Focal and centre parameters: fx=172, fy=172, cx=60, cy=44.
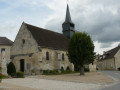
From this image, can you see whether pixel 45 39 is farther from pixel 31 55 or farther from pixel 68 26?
pixel 68 26

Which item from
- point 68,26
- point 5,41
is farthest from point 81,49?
point 5,41

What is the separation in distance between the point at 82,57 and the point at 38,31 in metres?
12.2

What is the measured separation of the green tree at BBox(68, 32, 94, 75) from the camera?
28031mm

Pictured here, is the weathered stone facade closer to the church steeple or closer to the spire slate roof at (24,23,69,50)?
the spire slate roof at (24,23,69,50)

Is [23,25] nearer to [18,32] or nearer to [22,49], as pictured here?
[18,32]

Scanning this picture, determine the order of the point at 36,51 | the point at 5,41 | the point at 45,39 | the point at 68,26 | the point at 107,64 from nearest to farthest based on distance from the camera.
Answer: the point at 36,51 → the point at 45,39 → the point at 5,41 → the point at 68,26 → the point at 107,64

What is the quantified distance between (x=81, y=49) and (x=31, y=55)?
33.0ft

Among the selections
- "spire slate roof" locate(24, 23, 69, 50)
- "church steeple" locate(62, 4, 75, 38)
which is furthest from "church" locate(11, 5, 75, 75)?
"church steeple" locate(62, 4, 75, 38)

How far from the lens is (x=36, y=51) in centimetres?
3200

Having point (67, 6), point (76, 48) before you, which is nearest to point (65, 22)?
point (67, 6)

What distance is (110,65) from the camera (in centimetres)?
5569

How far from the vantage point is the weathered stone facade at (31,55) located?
105 feet

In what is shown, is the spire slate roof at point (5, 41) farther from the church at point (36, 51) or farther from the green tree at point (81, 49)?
the green tree at point (81, 49)

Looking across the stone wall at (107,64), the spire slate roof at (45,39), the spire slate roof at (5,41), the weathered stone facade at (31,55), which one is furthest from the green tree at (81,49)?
the stone wall at (107,64)
